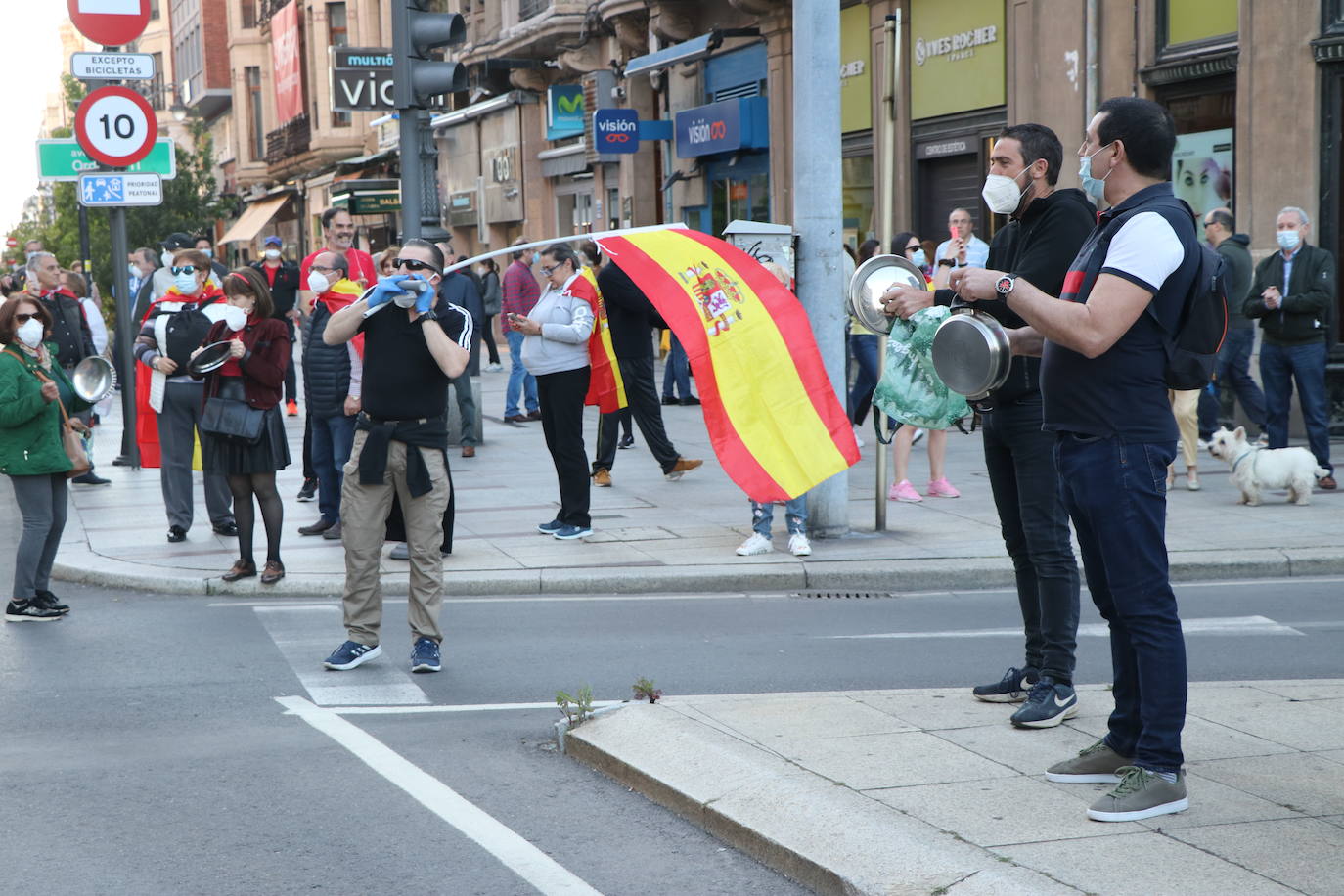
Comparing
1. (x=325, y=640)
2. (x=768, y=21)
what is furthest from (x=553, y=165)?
(x=325, y=640)

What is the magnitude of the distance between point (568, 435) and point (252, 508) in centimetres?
229

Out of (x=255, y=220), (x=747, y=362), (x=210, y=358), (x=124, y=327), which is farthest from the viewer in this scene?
(x=255, y=220)

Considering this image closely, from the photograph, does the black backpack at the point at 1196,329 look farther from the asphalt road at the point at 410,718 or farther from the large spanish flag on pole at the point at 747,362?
the large spanish flag on pole at the point at 747,362

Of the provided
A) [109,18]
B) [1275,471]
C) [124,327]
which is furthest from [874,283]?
[124,327]

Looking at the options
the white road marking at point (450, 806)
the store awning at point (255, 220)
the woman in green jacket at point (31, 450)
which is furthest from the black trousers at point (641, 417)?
the store awning at point (255, 220)

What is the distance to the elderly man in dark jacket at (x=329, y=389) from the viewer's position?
35.4 feet

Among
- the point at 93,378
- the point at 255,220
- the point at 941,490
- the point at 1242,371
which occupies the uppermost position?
the point at 255,220

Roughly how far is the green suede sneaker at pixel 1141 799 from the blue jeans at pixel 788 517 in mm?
5402

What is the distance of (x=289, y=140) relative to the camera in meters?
52.9

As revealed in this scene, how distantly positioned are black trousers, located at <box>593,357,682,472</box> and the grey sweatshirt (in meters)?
1.18

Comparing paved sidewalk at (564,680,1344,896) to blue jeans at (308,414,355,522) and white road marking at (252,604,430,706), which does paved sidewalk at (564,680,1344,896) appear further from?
blue jeans at (308,414,355,522)

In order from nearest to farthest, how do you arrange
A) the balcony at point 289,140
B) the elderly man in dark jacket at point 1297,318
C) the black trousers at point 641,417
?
1. the elderly man in dark jacket at point 1297,318
2. the black trousers at point 641,417
3. the balcony at point 289,140

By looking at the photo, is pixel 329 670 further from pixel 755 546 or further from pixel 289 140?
pixel 289 140

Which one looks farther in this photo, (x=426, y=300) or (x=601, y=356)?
(x=601, y=356)
